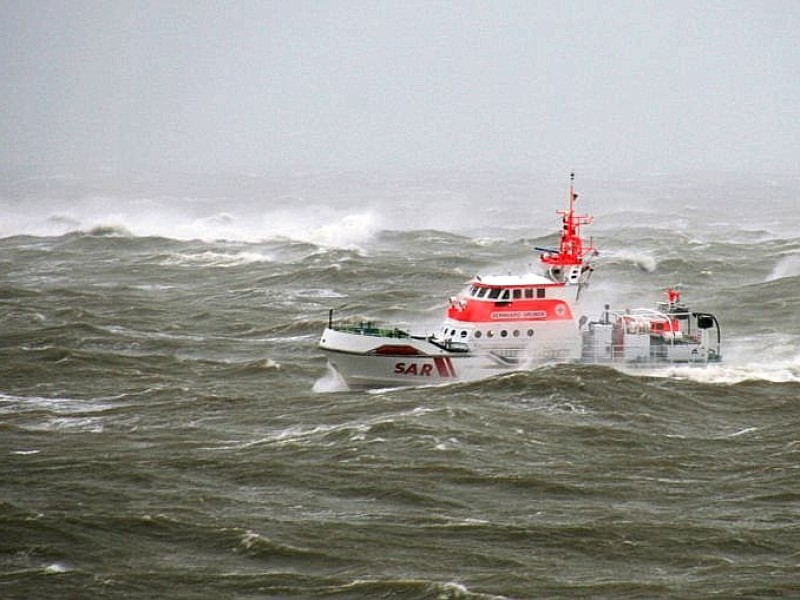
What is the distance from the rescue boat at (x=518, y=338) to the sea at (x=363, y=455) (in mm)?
906

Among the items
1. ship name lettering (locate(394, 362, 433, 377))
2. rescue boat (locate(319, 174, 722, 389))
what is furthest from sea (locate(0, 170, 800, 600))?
rescue boat (locate(319, 174, 722, 389))

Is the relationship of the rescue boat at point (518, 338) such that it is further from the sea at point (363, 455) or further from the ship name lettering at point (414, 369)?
the sea at point (363, 455)

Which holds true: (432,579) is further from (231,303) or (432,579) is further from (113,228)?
(113,228)

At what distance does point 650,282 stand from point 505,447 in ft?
129

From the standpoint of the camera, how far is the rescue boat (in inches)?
2063

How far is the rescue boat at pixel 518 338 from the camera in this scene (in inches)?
2063

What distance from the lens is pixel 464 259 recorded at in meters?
93.8

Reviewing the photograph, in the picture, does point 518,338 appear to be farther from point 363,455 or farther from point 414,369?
point 363,455

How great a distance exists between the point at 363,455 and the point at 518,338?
12.1 m

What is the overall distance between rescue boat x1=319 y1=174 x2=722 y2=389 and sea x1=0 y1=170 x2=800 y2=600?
2.97ft

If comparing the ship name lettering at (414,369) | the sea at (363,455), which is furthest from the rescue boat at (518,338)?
the sea at (363,455)

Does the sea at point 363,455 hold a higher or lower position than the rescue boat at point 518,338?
lower

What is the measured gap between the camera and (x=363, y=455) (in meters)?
44.0

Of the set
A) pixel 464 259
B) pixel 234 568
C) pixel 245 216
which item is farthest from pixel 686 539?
pixel 245 216
